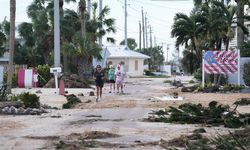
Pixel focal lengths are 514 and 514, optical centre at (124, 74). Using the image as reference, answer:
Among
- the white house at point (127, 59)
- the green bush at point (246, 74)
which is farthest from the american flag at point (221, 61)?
the white house at point (127, 59)

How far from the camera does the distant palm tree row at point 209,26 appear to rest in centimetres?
3184

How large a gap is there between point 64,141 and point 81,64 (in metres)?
29.5

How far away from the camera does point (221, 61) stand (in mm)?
28531

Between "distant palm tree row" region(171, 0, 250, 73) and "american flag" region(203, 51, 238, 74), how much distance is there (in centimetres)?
313

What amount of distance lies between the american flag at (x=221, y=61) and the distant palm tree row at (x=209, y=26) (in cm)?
313

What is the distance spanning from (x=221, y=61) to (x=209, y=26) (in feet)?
15.9

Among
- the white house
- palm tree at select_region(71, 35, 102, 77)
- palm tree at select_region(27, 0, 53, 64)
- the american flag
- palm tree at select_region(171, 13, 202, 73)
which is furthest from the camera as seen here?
the white house

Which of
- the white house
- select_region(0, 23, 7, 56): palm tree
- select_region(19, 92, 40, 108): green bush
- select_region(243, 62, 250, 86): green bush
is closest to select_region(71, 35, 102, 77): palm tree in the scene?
select_region(0, 23, 7, 56): palm tree

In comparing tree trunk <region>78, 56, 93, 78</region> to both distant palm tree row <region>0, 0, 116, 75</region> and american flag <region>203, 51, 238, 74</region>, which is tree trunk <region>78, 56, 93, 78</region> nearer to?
distant palm tree row <region>0, 0, 116, 75</region>

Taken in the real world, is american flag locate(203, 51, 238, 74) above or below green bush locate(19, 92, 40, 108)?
above

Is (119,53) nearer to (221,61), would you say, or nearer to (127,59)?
(127,59)

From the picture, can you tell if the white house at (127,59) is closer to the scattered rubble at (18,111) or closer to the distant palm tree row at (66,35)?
the distant palm tree row at (66,35)

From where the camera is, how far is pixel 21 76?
33.6 metres

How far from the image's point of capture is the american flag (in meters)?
28.5
